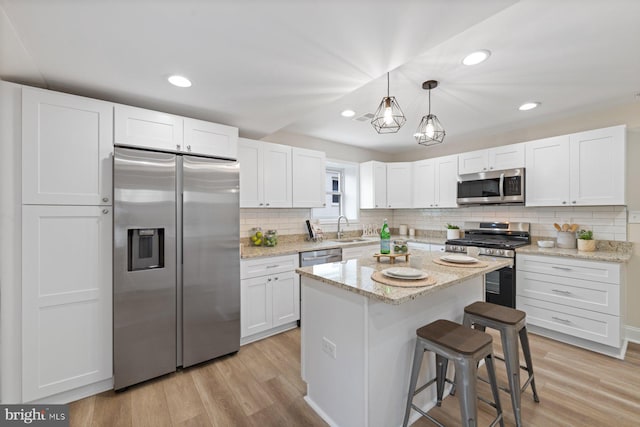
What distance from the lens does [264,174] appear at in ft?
11.0

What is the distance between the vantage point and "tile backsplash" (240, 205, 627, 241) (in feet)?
9.98

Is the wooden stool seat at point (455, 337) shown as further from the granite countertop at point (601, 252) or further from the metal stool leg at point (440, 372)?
the granite countertop at point (601, 252)

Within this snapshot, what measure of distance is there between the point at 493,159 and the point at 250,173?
10.7 ft

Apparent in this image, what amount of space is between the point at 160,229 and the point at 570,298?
4056mm

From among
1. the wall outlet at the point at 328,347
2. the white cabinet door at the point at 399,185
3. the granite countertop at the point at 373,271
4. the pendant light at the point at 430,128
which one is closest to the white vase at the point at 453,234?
the white cabinet door at the point at 399,185

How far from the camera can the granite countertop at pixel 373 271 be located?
138cm

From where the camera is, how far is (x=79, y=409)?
192 centimetres

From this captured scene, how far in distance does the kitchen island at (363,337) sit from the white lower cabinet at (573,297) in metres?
1.45

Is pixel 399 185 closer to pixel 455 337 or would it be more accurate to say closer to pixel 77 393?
pixel 455 337

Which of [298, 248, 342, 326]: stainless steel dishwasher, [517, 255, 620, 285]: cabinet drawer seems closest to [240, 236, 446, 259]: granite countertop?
[298, 248, 342, 326]: stainless steel dishwasher

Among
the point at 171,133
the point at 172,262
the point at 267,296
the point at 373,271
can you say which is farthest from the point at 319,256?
the point at 171,133

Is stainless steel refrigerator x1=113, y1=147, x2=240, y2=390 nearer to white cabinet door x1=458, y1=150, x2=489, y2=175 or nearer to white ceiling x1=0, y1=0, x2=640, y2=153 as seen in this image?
white ceiling x1=0, y1=0, x2=640, y2=153

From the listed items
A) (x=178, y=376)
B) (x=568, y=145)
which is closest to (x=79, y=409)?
(x=178, y=376)

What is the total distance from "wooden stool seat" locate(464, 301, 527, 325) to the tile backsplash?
2262mm
